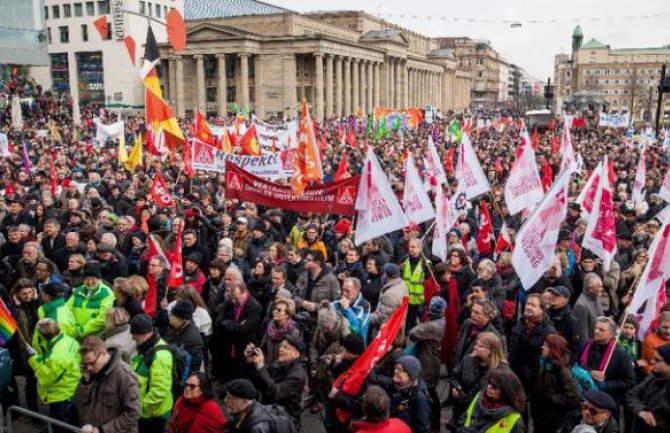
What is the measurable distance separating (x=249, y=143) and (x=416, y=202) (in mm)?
10745

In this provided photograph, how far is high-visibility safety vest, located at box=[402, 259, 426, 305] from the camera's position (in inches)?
324

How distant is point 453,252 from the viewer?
26.7 feet

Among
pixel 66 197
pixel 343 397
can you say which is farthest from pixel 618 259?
pixel 66 197

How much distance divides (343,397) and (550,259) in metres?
3.14

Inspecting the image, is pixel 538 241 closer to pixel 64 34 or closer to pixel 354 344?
pixel 354 344

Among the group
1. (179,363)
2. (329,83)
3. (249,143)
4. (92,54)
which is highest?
(92,54)

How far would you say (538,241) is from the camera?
23.5 ft

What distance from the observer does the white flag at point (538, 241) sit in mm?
7031

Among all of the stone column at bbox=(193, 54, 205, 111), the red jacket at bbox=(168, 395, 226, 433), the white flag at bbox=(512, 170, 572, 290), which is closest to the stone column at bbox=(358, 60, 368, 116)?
the stone column at bbox=(193, 54, 205, 111)

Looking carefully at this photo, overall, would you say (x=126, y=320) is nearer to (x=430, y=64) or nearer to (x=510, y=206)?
(x=510, y=206)

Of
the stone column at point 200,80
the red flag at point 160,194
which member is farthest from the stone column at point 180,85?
the red flag at point 160,194

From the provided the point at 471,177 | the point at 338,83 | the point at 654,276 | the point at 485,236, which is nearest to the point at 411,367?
the point at 654,276

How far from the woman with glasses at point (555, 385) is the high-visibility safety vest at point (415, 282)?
2.73m

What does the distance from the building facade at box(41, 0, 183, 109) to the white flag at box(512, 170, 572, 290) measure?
68.5 metres
